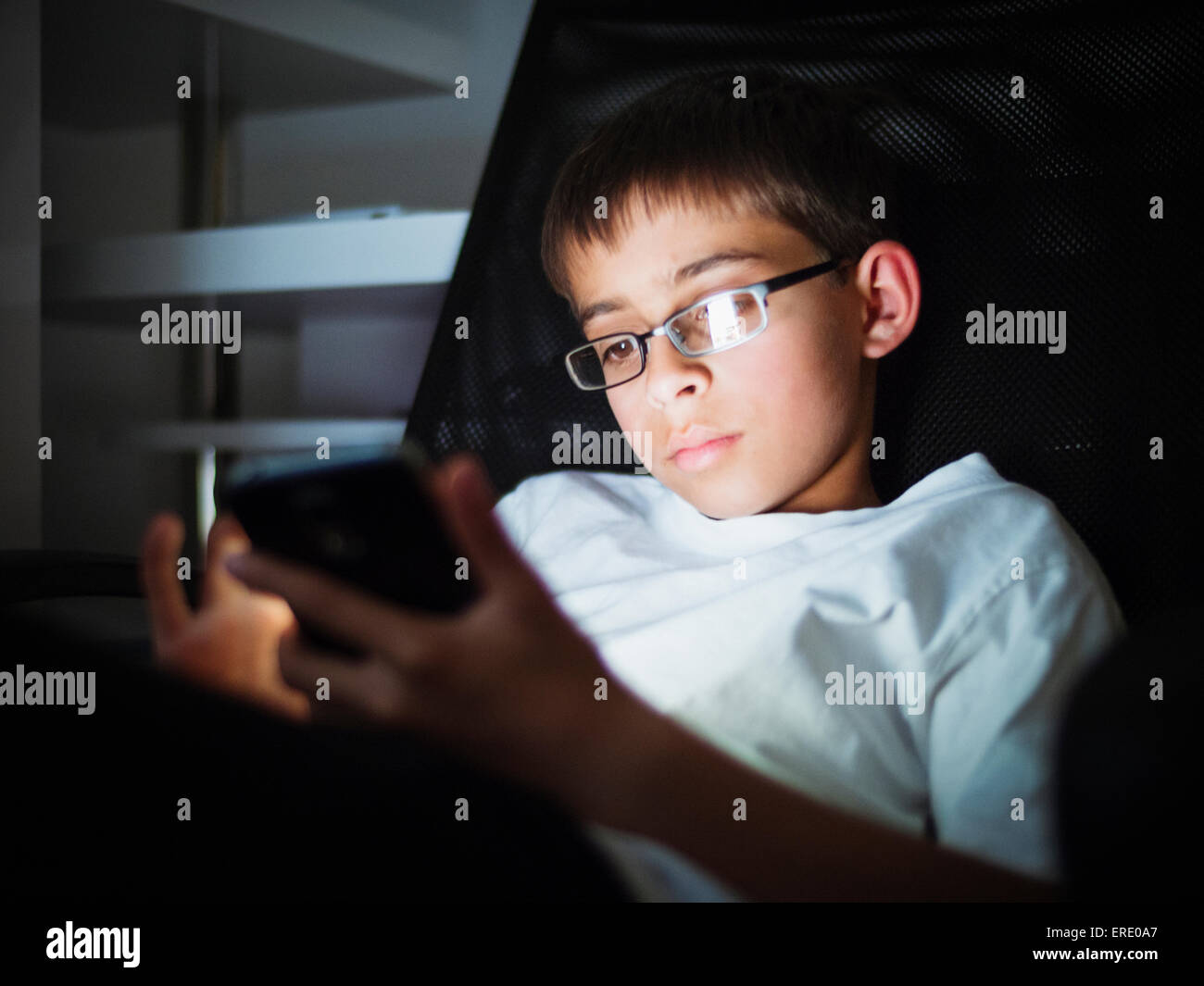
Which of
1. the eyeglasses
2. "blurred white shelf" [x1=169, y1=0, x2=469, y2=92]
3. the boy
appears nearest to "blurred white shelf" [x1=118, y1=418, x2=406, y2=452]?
"blurred white shelf" [x1=169, y1=0, x2=469, y2=92]

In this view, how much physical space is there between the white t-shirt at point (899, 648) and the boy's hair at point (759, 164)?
21 cm

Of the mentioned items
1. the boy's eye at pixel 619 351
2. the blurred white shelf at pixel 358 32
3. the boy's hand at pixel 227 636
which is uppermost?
the blurred white shelf at pixel 358 32

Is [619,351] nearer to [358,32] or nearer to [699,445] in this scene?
[699,445]

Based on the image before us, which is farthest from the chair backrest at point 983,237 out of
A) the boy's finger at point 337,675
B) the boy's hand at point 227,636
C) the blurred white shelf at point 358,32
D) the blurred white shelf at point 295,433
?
the blurred white shelf at point 358,32

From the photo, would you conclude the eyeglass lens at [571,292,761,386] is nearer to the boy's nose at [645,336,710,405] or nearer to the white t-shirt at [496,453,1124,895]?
the boy's nose at [645,336,710,405]

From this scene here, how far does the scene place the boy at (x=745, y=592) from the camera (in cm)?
40

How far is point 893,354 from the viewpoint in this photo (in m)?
0.78

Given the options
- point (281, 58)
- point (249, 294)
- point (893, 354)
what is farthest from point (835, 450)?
point (281, 58)

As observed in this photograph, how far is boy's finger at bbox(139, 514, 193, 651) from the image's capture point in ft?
1.83

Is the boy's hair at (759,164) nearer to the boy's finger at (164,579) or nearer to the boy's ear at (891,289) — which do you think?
the boy's ear at (891,289)

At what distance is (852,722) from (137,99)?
67.3 inches

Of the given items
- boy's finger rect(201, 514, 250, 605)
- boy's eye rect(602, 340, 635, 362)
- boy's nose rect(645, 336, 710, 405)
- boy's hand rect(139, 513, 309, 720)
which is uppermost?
boy's eye rect(602, 340, 635, 362)

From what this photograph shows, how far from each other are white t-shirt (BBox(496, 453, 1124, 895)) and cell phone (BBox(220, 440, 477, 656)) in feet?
0.74

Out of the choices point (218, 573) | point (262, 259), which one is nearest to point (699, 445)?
point (218, 573)
